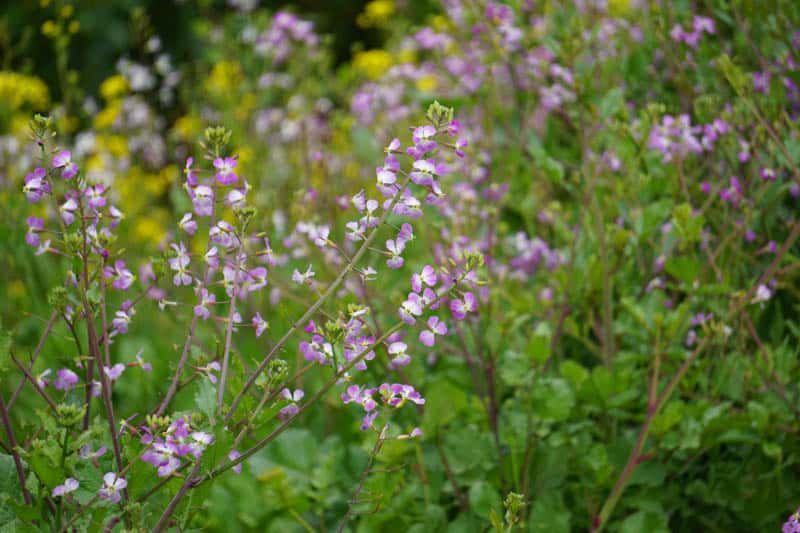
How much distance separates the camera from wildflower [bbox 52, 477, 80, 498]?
975mm

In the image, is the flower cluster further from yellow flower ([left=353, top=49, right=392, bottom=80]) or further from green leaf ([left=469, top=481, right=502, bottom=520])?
yellow flower ([left=353, top=49, right=392, bottom=80])

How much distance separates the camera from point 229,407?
1089 mm

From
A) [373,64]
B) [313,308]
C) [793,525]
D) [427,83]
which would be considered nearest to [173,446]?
[313,308]

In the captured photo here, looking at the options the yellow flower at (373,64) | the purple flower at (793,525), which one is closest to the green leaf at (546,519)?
the purple flower at (793,525)

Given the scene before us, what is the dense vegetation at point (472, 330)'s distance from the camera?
1.09m

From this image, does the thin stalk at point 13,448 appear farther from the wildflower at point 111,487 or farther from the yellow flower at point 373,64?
the yellow flower at point 373,64

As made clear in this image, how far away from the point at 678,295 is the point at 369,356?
128 centimetres

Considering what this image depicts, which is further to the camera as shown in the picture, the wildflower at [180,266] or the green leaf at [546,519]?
the green leaf at [546,519]

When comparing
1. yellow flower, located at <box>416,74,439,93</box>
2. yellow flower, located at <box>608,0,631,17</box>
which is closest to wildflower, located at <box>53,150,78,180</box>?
yellow flower, located at <box>416,74,439,93</box>

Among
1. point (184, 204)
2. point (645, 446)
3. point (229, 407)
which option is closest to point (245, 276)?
point (229, 407)

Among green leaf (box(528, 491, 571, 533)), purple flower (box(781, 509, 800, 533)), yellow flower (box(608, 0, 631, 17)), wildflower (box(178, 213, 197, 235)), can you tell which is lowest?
green leaf (box(528, 491, 571, 533))

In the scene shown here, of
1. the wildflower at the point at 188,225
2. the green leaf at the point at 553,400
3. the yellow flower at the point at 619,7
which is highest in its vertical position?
the wildflower at the point at 188,225

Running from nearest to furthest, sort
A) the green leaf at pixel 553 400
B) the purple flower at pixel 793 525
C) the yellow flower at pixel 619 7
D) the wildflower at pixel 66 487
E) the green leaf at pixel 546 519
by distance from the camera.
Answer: the wildflower at pixel 66 487 → the purple flower at pixel 793 525 → the green leaf at pixel 546 519 → the green leaf at pixel 553 400 → the yellow flower at pixel 619 7

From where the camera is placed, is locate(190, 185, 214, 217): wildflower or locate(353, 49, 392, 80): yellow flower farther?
locate(353, 49, 392, 80): yellow flower
